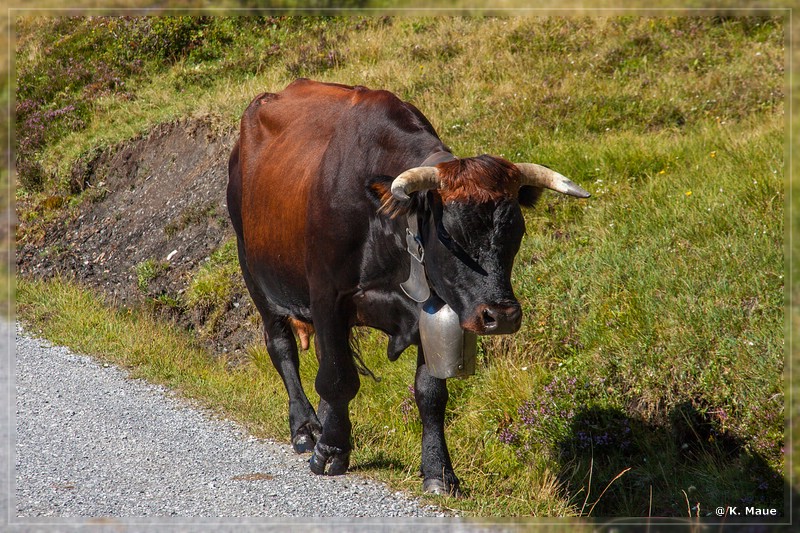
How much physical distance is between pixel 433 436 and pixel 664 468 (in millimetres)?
1668

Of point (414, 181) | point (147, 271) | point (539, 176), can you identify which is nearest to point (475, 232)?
point (414, 181)

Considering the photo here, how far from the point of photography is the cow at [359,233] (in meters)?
4.98

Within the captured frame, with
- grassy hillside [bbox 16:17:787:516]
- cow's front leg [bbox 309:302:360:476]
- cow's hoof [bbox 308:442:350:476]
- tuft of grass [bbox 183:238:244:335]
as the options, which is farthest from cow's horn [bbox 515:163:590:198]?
tuft of grass [bbox 183:238:244:335]

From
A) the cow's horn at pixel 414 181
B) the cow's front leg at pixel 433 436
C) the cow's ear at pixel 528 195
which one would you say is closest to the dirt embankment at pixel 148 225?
the cow's front leg at pixel 433 436

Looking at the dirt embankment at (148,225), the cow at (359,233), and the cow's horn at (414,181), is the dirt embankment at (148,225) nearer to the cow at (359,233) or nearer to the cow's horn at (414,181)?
the cow at (359,233)

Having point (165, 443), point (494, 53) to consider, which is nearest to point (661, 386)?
point (165, 443)

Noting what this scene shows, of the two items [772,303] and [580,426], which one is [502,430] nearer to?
[580,426]

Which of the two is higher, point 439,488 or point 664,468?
point 439,488

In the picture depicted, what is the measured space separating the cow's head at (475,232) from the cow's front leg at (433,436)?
1.12 meters

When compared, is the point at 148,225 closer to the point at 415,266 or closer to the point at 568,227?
the point at 568,227

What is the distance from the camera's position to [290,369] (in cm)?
760

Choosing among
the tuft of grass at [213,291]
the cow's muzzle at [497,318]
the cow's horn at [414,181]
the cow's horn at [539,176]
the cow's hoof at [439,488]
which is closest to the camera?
the cow's muzzle at [497,318]

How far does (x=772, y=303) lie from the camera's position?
21.9 feet

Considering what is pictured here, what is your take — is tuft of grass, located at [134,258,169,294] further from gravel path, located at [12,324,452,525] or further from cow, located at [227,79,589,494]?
cow, located at [227,79,589,494]
